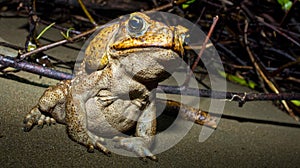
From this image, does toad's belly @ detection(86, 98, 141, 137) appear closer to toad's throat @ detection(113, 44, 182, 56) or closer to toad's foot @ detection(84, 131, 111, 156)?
toad's foot @ detection(84, 131, 111, 156)

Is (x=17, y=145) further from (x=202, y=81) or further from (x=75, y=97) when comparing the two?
(x=202, y=81)

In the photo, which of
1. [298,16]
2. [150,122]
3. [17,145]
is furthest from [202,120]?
[298,16]

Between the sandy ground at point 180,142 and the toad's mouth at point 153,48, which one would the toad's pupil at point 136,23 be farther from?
the sandy ground at point 180,142

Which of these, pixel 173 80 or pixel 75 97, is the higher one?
→ pixel 75 97

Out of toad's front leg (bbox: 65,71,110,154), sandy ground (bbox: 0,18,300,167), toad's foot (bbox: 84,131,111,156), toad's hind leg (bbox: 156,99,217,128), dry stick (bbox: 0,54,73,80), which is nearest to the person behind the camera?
sandy ground (bbox: 0,18,300,167)

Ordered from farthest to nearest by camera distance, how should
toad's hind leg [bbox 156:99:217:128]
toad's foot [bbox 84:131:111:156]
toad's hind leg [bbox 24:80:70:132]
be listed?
toad's hind leg [bbox 156:99:217:128] < toad's hind leg [bbox 24:80:70:132] < toad's foot [bbox 84:131:111:156]

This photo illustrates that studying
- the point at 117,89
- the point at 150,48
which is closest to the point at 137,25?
the point at 150,48

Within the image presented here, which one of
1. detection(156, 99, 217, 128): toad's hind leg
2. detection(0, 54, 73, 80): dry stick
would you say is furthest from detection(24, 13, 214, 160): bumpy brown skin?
detection(156, 99, 217, 128): toad's hind leg
